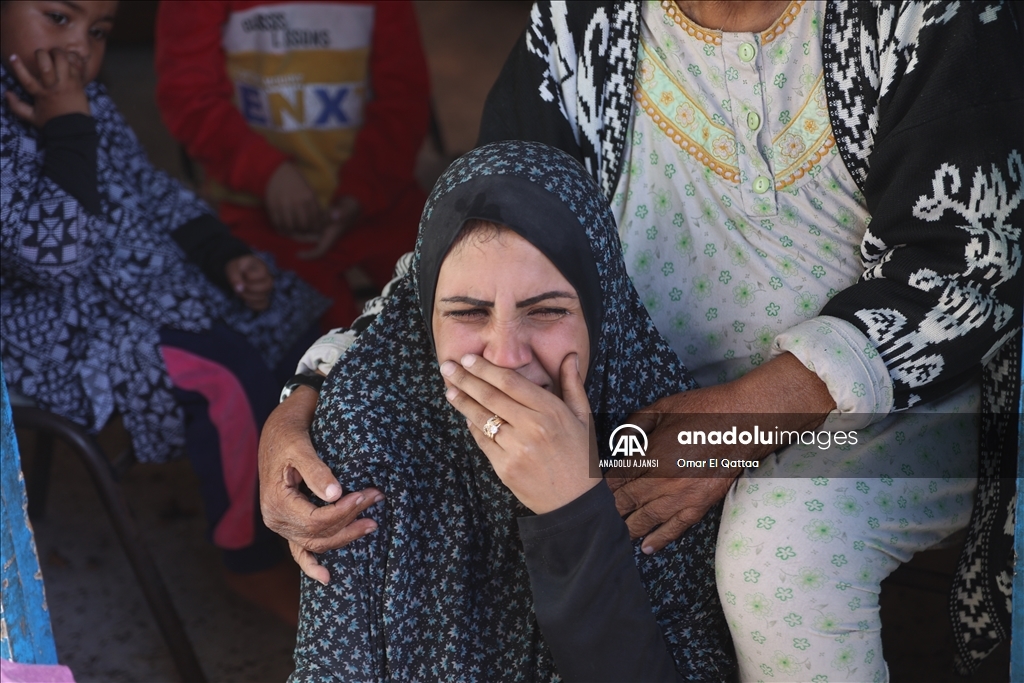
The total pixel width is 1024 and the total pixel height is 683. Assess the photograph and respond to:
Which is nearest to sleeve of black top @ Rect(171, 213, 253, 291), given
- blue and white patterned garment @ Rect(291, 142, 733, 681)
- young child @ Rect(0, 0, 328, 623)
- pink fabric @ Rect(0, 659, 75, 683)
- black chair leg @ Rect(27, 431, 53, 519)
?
young child @ Rect(0, 0, 328, 623)

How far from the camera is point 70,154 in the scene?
7.46ft

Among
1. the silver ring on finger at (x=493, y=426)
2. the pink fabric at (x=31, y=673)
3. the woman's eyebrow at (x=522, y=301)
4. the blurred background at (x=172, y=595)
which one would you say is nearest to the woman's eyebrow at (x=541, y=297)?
the woman's eyebrow at (x=522, y=301)

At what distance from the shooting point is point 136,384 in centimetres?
234

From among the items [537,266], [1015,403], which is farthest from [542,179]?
[1015,403]

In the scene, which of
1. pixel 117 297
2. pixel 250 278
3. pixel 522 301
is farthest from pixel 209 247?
pixel 522 301

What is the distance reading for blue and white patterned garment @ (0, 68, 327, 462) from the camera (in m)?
2.22

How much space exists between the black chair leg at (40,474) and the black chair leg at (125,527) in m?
0.67

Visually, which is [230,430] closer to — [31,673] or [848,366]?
[31,673]

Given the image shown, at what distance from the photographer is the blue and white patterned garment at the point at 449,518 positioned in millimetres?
1510

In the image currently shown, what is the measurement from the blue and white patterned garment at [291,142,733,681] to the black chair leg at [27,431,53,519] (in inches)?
60.2

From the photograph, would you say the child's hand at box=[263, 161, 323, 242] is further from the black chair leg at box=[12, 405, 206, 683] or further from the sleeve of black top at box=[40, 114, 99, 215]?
the black chair leg at box=[12, 405, 206, 683]

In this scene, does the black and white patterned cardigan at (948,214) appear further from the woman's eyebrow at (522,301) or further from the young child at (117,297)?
the young child at (117,297)

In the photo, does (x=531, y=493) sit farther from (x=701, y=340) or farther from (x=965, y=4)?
(x=965, y=4)

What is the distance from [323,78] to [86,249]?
3.51 feet
